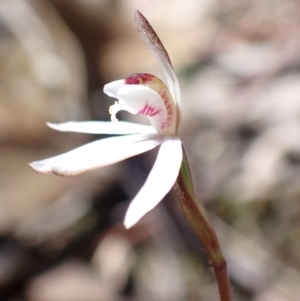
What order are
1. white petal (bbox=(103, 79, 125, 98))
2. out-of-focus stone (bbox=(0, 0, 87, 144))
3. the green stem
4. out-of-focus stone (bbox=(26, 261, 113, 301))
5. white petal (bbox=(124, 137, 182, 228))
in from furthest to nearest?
1. out-of-focus stone (bbox=(0, 0, 87, 144))
2. out-of-focus stone (bbox=(26, 261, 113, 301))
3. white petal (bbox=(103, 79, 125, 98))
4. the green stem
5. white petal (bbox=(124, 137, 182, 228))

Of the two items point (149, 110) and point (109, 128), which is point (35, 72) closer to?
point (109, 128)

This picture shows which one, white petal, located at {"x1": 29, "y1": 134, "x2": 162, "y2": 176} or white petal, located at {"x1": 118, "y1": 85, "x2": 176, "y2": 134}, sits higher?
white petal, located at {"x1": 118, "y1": 85, "x2": 176, "y2": 134}

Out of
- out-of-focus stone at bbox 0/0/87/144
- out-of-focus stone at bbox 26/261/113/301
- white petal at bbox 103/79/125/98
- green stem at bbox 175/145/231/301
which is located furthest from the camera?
out-of-focus stone at bbox 0/0/87/144

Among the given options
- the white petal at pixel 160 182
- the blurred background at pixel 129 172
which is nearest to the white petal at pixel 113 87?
the white petal at pixel 160 182

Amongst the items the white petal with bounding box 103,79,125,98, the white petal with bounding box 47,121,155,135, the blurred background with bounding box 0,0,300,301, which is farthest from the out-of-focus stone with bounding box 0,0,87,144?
the white petal with bounding box 103,79,125,98

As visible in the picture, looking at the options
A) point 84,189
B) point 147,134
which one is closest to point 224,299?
point 147,134

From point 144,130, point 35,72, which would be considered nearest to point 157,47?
point 144,130

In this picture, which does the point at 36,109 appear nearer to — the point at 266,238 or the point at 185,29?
the point at 266,238

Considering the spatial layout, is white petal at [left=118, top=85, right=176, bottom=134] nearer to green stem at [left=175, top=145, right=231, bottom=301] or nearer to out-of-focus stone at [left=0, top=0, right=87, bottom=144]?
green stem at [left=175, top=145, right=231, bottom=301]
